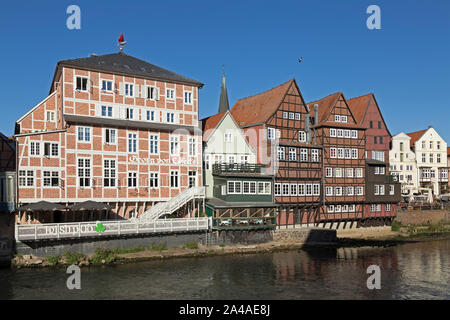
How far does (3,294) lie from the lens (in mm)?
24297

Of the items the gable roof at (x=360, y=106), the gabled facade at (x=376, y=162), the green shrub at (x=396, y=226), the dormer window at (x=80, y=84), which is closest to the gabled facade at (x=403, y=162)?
the gabled facade at (x=376, y=162)

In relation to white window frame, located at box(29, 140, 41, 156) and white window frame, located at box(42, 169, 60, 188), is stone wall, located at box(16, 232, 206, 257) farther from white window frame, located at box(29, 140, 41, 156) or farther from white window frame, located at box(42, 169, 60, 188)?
white window frame, located at box(29, 140, 41, 156)

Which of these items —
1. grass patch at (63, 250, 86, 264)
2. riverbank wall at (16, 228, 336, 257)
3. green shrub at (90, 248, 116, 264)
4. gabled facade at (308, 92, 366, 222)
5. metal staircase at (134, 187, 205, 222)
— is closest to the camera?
grass patch at (63, 250, 86, 264)

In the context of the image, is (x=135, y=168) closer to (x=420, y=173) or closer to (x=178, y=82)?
(x=178, y=82)

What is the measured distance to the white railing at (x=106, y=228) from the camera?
102 feet

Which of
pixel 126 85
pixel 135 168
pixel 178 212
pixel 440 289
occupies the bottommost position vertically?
pixel 440 289

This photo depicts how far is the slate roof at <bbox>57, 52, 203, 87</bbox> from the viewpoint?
37188 mm

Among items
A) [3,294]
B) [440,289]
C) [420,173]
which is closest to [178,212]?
[3,294]

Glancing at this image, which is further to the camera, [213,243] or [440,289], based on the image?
[213,243]

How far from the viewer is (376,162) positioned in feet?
170

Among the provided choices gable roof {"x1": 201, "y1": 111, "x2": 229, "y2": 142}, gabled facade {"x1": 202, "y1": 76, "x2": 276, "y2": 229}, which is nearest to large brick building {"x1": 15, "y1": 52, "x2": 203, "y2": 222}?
gabled facade {"x1": 202, "y1": 76, "x2": 276, "y2": 229}

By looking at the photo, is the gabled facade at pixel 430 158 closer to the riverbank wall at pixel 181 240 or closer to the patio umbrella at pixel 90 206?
the riverbank wall at pixel 181 240

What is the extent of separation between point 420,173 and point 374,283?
4658 centimetres

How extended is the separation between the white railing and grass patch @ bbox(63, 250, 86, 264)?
4.00 ft
